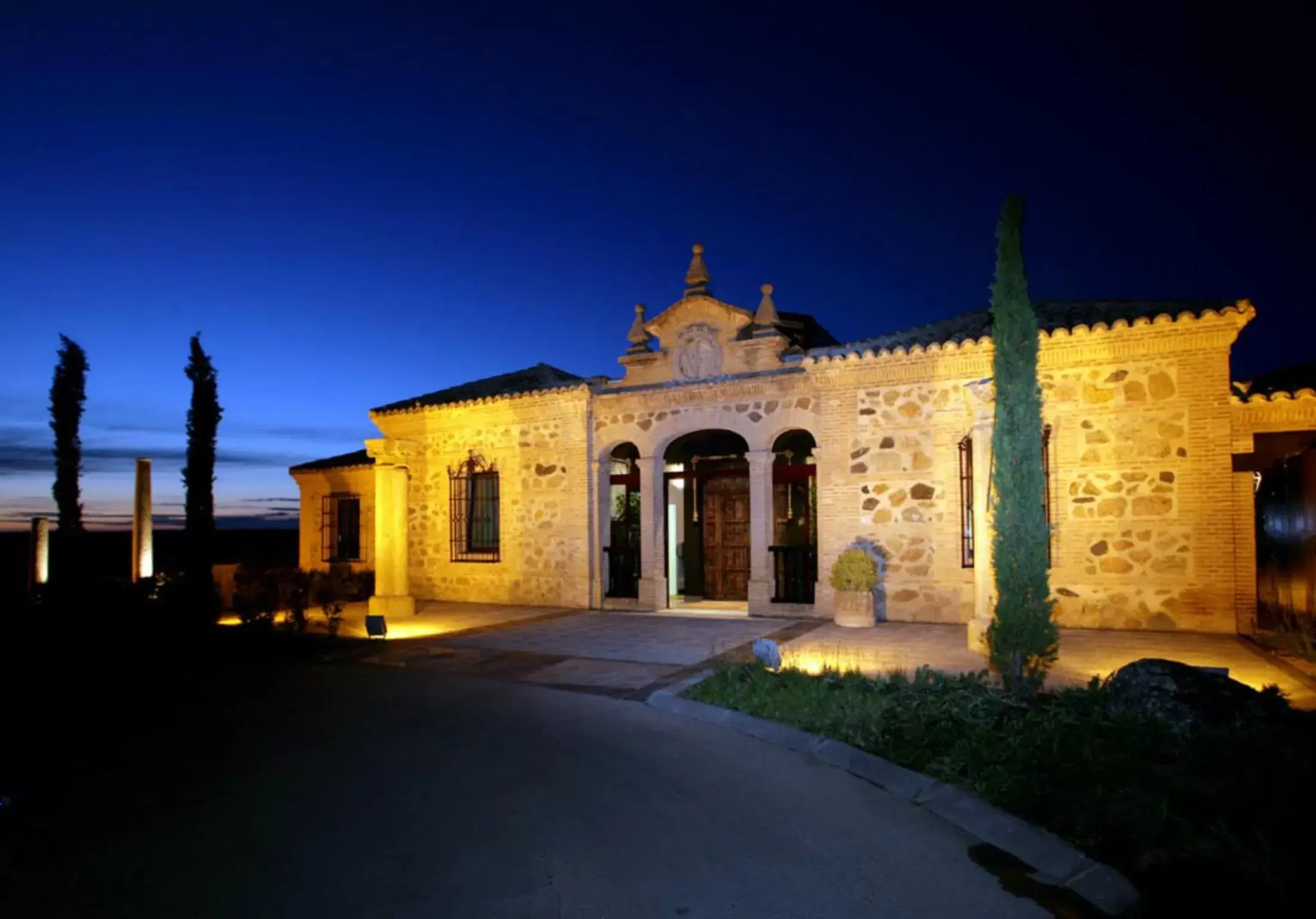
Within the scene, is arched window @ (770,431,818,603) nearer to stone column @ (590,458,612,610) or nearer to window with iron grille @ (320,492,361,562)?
stone column @ (590,458,612,610)

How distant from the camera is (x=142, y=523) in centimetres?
1534

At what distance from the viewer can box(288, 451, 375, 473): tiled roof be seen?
1912cm

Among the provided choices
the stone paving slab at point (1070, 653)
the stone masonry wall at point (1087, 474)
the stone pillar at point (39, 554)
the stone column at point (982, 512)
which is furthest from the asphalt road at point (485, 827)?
the stone pillar at point (39, 554)

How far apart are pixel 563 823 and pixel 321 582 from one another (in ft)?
45.5

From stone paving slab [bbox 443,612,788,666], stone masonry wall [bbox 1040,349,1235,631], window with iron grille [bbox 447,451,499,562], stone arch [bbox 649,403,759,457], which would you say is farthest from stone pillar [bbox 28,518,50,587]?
stone masonry wall [bbox 1040,349,1235,631]

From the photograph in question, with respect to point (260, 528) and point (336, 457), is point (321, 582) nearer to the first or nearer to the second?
point (336, 457)

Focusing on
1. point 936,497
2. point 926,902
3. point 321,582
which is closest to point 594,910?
Result: point 926,902

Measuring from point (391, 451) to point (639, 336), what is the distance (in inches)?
191

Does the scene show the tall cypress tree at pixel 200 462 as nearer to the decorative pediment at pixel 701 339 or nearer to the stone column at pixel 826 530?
the decorative pediment at pixel 701 339

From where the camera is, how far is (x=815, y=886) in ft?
11.7

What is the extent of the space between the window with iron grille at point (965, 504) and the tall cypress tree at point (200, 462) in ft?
63.1

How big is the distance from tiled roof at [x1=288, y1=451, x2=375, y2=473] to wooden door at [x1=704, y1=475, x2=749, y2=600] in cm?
847

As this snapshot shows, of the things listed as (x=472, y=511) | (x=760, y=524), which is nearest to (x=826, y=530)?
(x=760, y=524)

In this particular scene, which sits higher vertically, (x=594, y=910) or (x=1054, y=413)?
(x=1054, y=413)
